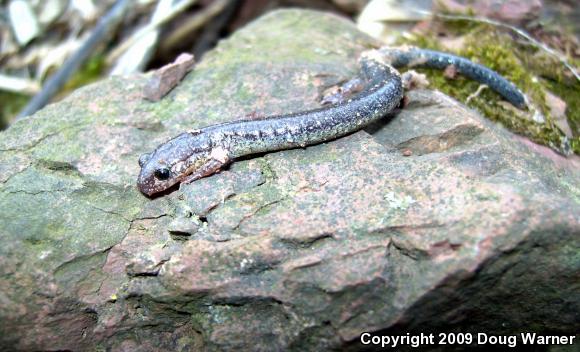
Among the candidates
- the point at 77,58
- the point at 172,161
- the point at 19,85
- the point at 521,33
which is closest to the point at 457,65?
the point at 521,33

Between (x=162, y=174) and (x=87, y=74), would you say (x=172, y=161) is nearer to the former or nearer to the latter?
(x=162, y=174)

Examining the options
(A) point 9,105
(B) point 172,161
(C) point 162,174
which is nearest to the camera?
(C) point 162,174

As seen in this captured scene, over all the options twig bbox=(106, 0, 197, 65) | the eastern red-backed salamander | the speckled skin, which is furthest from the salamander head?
twig bbox=(106, 0, 197, 65)

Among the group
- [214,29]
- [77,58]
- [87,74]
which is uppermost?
[77,58]

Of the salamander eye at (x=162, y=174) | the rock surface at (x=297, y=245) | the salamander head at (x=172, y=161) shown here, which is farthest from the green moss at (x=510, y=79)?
the salamander eye at (x=162, y=174)

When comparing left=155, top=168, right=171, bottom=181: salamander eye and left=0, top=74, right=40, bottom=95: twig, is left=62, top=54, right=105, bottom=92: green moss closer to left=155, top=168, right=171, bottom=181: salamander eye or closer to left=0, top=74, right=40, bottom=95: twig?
left=0, top=74, right=40, bottom=95: twig

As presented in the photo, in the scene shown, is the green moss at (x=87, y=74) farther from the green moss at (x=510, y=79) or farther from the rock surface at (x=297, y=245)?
the green moss at (x=510, y=79)
